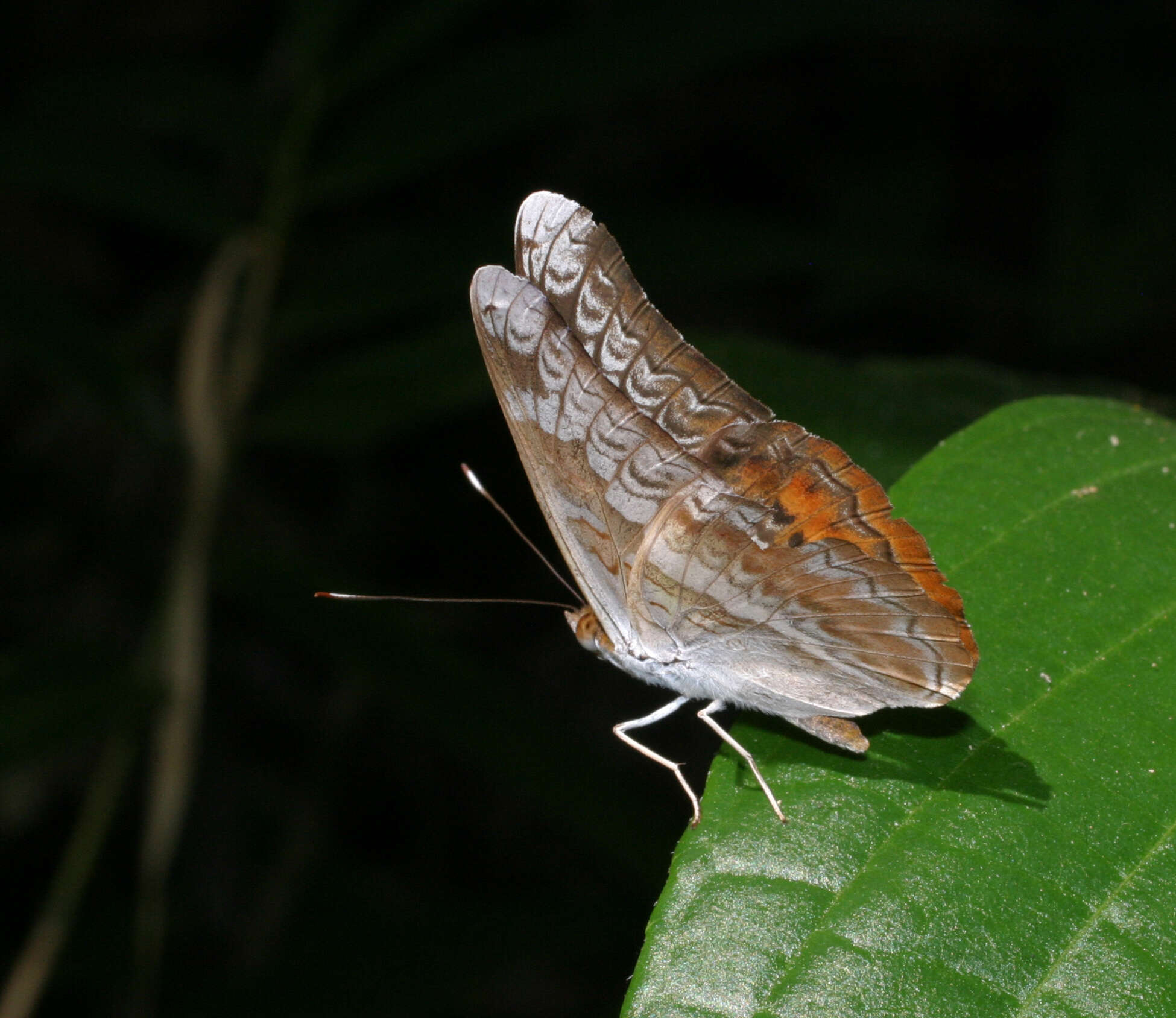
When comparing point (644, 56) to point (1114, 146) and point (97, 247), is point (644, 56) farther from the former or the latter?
point (97, 247)

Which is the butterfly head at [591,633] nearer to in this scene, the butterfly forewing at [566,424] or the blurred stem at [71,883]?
the butterfly forewing at [566,424]

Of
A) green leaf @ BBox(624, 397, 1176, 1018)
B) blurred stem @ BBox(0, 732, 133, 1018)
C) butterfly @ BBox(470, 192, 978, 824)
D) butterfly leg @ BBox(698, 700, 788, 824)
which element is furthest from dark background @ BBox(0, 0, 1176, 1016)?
butterfly leg @ BBox(698, 700, 788, 824)

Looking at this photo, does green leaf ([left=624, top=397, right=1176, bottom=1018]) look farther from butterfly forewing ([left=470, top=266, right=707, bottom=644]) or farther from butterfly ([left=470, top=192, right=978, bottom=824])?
butterfly forewing ([left=470, top=266, right=707, bottom=644])

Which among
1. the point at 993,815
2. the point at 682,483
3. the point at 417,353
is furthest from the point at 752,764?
the point at 417,353

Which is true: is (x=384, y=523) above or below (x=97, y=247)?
below

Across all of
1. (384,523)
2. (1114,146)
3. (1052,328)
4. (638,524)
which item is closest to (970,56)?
(1114,146)

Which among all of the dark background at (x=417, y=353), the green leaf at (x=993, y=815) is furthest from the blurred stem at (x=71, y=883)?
the green leaf at (x=993, y=815)
